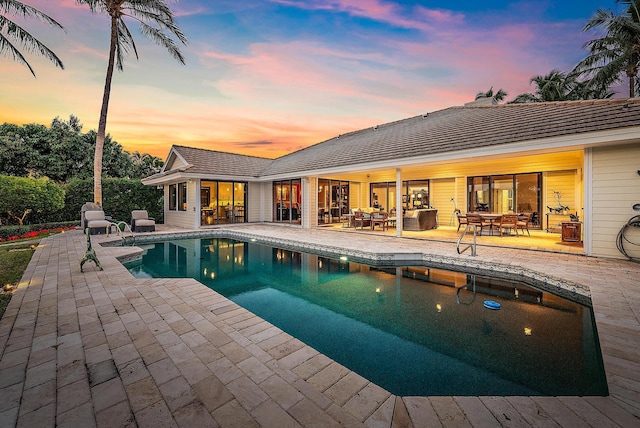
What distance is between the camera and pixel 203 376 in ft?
6.73

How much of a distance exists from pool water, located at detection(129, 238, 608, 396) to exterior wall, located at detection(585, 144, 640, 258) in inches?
113

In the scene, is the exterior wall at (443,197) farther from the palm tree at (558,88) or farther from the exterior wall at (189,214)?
the palm tree at (558,88)

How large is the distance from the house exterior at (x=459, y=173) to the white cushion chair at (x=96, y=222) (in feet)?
10.9

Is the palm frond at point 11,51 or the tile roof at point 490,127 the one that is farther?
the palm frond at point 11,51

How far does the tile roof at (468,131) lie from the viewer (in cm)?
596

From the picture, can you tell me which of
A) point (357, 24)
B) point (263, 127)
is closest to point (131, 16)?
point (263, 127)

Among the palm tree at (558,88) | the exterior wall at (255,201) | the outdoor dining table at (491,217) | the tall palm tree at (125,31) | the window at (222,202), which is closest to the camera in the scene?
the outdoor dining table at (491,217)

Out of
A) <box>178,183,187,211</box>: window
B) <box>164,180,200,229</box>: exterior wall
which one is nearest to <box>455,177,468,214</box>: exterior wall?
<box>164,180,200,229</box>: exterior wall

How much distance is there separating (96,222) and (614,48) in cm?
2597

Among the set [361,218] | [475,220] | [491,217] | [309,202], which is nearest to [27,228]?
[309,202]

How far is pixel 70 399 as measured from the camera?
5.88 feet

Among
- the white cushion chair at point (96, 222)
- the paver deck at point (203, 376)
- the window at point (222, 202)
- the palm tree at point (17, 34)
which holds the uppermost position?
the palm tree at point (17, 34)

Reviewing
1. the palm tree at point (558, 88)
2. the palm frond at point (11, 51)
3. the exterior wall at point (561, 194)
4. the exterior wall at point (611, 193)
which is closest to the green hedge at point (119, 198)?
the palm frond at point (11, 51)

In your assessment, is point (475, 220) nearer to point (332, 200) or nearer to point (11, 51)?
point (332, 200)
